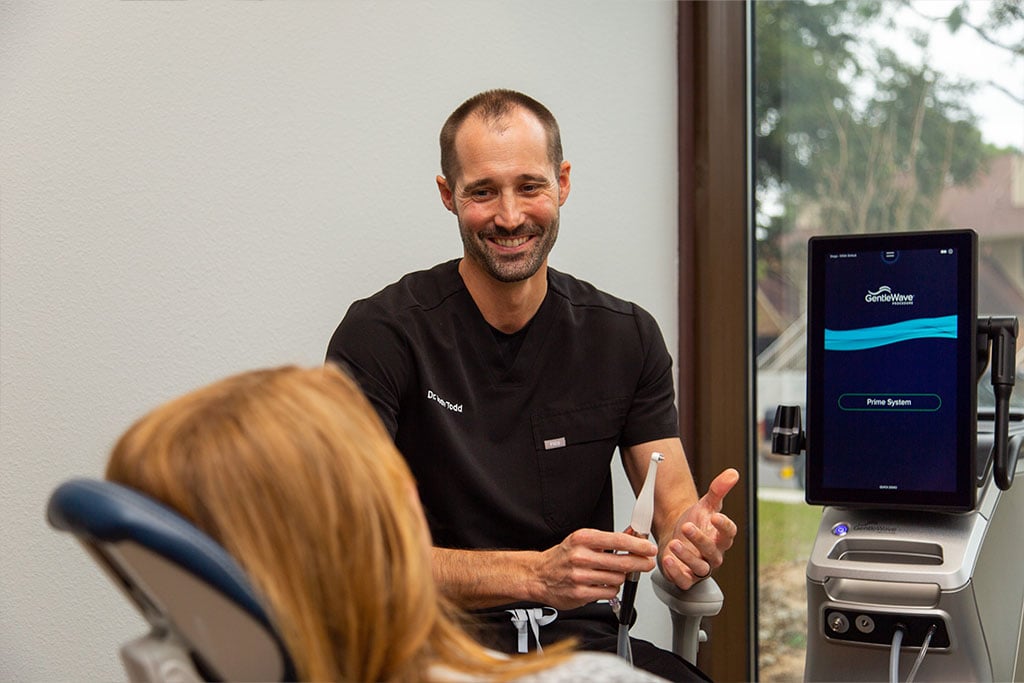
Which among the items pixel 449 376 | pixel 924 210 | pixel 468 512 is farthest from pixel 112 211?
pixel 924 210

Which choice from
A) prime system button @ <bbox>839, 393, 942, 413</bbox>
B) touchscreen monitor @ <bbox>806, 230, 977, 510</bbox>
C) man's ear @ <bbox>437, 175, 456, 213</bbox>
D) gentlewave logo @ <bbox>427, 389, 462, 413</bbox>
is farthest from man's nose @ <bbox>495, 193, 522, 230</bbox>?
prime system button @ <bbox>839, 393, 942, 413</bbox>

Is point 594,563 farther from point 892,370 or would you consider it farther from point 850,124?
point 850,124

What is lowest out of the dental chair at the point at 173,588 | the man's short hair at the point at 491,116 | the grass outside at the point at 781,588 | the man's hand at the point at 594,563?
the grass outside at the point at 781,588

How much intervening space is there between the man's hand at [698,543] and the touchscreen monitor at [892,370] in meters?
0.17

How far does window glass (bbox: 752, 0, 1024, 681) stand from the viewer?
2.43 m

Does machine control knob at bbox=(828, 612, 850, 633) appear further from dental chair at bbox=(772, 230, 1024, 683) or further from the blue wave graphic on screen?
the blue wave graphic on screen

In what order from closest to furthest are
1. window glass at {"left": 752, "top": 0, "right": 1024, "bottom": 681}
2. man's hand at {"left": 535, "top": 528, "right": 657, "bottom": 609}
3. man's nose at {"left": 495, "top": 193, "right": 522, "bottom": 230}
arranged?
man's hand at {"left": 535, "top": 528, "right": 657, "bottom": 609} < man's nose at {"left": 495, "top": 193, "right": 522, "bottom": 230} < window glass at {"left": 752, "top": 0, "right": 1024, "bottom": 681}

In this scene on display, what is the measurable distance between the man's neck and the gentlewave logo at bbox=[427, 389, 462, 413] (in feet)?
0.54

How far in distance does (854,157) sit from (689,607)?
1397 mm

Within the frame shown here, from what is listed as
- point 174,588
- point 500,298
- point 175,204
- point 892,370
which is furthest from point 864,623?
point 175,204

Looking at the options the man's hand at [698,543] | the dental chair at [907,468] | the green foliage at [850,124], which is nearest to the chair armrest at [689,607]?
the man's hand at [698,543]

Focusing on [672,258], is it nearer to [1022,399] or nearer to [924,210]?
[924,210]

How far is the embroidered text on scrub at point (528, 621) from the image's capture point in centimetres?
176

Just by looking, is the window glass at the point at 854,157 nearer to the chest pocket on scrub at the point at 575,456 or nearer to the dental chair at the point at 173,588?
the chest pocket on scrub at the point at 575,456
